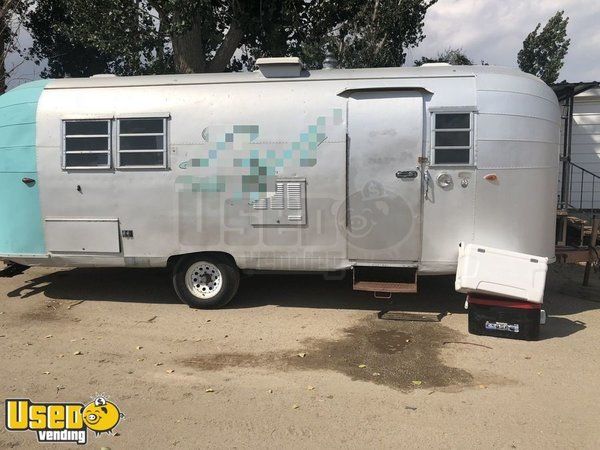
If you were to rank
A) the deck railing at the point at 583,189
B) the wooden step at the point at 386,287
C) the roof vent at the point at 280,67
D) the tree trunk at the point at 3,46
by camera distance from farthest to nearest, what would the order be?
the deck railing at the point at 583,189 → the tree trunk at the point at 3,46 → the roof vent at the point at 280,67 → the wooden step at the point at 386,287

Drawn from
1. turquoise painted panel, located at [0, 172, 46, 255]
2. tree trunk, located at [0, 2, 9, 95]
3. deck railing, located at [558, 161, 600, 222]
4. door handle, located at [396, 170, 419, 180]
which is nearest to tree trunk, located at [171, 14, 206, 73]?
tree trunk, located at [0, 2, 9, 95]

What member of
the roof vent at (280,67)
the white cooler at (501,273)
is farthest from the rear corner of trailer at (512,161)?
the roof vent at (280,67)

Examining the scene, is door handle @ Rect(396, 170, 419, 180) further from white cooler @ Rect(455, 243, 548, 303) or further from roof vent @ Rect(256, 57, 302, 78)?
roof vent @ Rect(256, 57, 302, 78)

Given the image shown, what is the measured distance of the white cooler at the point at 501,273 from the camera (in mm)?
5504

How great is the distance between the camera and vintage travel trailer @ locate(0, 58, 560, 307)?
5.95 m

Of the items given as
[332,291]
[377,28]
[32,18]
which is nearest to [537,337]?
[332,291]

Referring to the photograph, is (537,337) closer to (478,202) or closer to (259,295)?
(478,202)

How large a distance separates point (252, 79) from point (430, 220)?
2.78 m

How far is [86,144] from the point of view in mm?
6434

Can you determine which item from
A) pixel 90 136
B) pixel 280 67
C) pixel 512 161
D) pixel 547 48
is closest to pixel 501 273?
pixel 512 161

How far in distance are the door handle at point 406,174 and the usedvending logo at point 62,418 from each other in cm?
385

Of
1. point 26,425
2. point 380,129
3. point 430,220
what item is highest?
point 380,129

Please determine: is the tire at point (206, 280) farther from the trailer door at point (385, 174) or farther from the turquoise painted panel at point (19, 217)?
the turquoise painted panel at point (19, 217)

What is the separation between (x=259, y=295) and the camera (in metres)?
7.30
